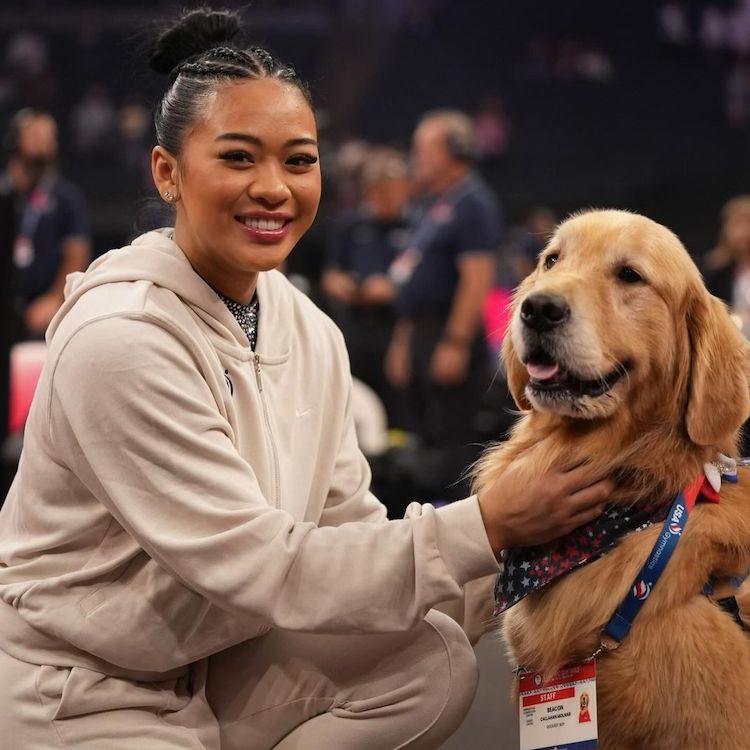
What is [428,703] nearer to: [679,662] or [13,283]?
[679,662]

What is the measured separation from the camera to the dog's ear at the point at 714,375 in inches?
75.1

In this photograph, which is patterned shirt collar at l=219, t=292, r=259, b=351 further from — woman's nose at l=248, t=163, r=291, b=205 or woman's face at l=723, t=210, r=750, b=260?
woman's face at l=723, t=210, r=750, b=260

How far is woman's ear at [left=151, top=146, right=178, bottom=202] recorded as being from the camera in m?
2.08

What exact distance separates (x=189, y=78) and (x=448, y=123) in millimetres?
4123

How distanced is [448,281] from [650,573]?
4.36 m

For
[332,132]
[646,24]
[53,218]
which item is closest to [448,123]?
[53,218]

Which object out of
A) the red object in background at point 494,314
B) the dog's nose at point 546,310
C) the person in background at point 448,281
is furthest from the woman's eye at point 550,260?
the red object in background at point 494,314

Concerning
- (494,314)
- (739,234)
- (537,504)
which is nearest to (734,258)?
(739,234)

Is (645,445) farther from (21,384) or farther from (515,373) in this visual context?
(21,384)

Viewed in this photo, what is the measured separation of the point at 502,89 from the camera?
1170 centimetres

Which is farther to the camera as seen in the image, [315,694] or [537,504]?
[315,694]

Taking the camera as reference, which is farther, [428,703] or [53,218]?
[53,218]

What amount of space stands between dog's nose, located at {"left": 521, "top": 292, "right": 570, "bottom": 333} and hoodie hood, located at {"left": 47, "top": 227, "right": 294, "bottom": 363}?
54cm

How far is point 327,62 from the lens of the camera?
1162 centimetres
